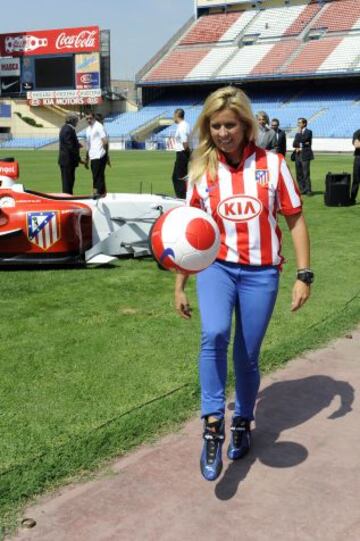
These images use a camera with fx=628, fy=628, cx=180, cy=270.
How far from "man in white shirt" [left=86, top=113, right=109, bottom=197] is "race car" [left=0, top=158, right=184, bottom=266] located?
4615 mm

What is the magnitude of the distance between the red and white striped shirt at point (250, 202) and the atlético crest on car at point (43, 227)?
4.21 metres

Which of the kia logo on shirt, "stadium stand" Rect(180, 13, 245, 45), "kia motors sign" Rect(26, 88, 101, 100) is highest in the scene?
"stadium stand" Rect(180, 13, 245, 45)

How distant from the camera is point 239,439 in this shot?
314cm

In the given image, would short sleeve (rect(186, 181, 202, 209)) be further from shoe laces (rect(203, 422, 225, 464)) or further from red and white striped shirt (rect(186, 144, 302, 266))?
shoe laces (rect(203, 422, 225, 464))

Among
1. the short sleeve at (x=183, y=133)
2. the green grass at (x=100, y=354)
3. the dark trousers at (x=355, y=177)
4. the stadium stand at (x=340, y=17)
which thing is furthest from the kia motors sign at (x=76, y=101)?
the green grass at (x=100, y=354)

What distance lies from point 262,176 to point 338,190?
10.4 metres

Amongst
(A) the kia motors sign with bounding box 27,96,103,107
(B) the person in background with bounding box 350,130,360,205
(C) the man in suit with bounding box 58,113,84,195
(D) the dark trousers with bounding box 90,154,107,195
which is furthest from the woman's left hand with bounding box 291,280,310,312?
(A) the kia motors sign with bounding box 27,96,103,107

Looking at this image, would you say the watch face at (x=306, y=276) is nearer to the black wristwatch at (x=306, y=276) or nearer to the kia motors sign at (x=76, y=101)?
the black wristwatch at (x=306, y=276)

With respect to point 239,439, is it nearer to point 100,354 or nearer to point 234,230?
point 234,230

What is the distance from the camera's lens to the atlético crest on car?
22.6 ft

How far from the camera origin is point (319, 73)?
157 ft

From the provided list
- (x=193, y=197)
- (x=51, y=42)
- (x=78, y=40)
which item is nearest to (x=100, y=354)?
(x=193, y=197)

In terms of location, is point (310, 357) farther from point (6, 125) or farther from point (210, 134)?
point (6, 125)

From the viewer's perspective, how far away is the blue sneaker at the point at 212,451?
287cm
